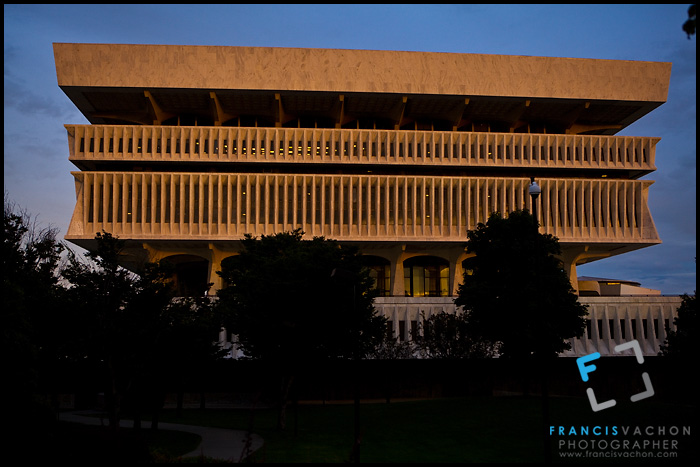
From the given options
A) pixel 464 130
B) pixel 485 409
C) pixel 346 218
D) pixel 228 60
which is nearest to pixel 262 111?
pixel 228 60

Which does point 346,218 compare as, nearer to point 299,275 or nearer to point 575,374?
point 575,374

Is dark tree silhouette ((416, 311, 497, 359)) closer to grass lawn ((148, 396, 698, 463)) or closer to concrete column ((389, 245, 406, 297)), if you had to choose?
grass lawn ((148, 396, 698, 463))

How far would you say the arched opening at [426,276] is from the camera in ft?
217

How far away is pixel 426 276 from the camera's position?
66.4 meters

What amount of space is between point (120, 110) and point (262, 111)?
1288cm

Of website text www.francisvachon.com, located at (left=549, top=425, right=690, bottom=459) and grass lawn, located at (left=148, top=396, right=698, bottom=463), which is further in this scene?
grass lawn, located at (left=148, top=396, right=698, bottom=463)

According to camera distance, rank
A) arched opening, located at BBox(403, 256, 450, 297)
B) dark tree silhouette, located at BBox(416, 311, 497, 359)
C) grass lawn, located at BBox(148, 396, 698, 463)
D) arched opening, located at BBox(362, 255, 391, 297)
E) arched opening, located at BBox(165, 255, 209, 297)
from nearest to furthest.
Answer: grass lawn, located at BBox(148, 396, 698, 463)
dark tree silhouette, located at BBox(416, 311, 497, 359)
arched opening, located at BBox(362, 255, 391, 297)
arched opening, located at BBox(403, 256, 450, 297)
arched opening, located at BBox(165, 255, 209, 297)

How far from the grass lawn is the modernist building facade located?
74.2ft

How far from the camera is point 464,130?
2608 inches

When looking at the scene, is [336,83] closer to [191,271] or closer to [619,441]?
[191,271]

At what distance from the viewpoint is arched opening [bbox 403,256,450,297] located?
217ft

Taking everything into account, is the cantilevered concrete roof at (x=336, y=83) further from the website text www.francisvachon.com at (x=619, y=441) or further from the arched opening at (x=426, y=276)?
the website text www.francisvachon.com at (x=619, y=441)

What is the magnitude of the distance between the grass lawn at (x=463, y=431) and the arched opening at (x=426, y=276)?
1139 inches

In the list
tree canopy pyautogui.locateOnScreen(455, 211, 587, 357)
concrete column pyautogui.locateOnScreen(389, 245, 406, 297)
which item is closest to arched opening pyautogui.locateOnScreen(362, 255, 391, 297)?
concrete column pyautogui.locateOnScreen(389, 245, 406, 297)
